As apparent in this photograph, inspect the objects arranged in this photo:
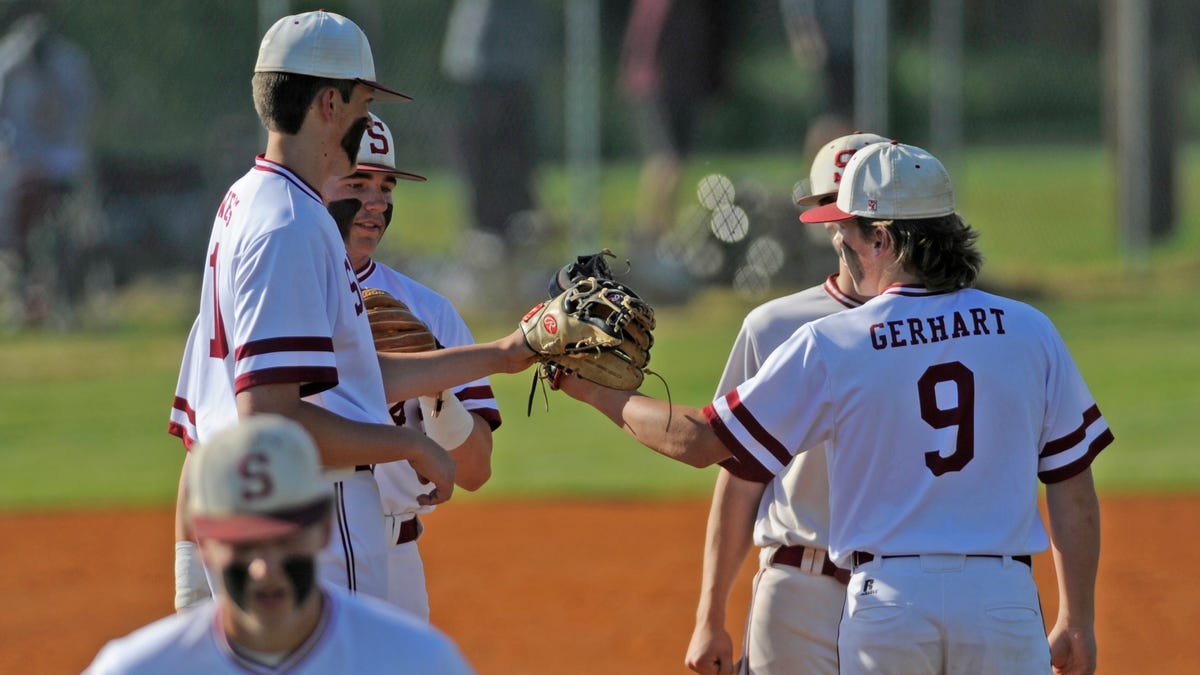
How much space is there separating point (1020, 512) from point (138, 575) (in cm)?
671

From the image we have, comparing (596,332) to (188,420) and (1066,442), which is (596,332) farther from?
(1066,442)

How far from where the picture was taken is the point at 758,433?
131 inches

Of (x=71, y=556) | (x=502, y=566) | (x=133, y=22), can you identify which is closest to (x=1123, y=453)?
(x=502, y=566)

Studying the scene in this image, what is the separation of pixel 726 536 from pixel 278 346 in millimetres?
1441

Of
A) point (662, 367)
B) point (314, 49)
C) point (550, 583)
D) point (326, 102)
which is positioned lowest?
point (550, 583)

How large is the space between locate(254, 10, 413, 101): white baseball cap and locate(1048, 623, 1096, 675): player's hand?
6.25 ft

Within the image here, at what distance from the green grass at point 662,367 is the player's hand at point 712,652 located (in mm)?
6800

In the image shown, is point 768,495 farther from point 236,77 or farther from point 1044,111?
point 1044,111

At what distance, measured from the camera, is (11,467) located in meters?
11.6

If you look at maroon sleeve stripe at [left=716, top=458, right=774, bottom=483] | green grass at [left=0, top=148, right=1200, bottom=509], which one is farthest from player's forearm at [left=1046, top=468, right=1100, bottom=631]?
green grass at [left=0, top=148, right=1200, bottom=509]

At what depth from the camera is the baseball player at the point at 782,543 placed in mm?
3855

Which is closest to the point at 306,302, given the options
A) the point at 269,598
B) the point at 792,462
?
the point at 269,598

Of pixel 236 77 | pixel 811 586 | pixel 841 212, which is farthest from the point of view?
pixel 236 77

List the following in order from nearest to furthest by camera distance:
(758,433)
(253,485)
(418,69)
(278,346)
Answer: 1. (253,485)
2. (278,346)
3. (758,433)
4. (418,69)
